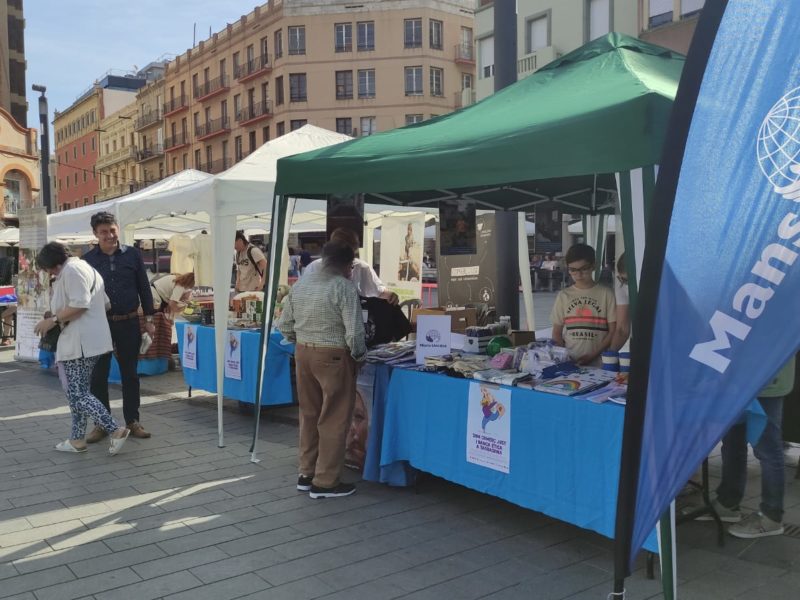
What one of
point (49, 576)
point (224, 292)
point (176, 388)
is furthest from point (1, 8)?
point (49, 576)

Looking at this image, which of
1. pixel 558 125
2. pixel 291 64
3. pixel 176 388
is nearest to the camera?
pixel 558 125

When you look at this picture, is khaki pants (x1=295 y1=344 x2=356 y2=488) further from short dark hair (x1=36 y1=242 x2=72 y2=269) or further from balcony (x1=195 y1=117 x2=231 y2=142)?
balcony (x1=195 y1=117 x2=231 y2=142)

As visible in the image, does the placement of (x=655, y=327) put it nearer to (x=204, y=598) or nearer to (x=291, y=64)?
(x=204, y=598)

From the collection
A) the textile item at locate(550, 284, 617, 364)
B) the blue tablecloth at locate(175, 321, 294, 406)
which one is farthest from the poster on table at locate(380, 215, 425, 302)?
the textile item at locate(550, 284, 617, 364)

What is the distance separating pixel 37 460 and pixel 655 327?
17.4 ft

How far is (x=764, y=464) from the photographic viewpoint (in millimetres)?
3736

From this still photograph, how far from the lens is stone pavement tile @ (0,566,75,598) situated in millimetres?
3334

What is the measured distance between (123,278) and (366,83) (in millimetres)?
39951

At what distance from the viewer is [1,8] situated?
38.1 meters

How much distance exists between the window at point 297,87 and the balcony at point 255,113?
74.0 inches

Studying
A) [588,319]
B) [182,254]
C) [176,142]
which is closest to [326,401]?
[588,319]

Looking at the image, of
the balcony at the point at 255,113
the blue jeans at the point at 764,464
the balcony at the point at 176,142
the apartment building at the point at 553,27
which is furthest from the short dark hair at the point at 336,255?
the balcony at the point at 176,142

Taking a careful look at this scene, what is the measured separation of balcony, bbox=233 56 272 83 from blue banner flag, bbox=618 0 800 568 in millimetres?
46668

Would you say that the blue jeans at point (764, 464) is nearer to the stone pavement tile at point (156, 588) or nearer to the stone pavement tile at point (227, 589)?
the stone pavement tile at point (227, 589)
